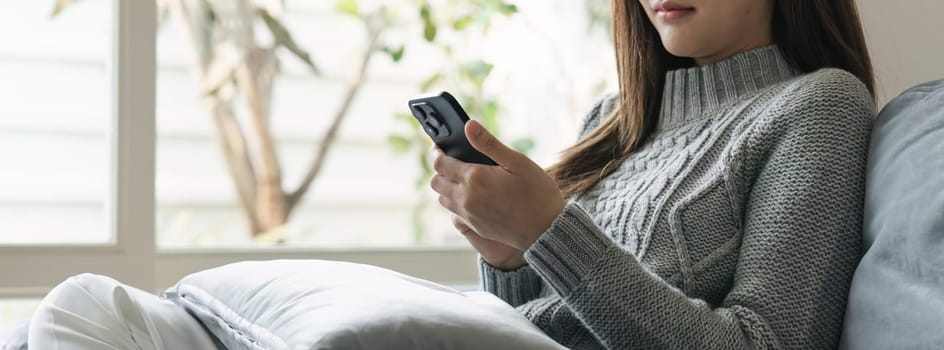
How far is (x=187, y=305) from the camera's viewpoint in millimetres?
1279

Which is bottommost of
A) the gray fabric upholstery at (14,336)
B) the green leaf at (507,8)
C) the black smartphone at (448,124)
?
the gray fabric upholstery at (14,336)

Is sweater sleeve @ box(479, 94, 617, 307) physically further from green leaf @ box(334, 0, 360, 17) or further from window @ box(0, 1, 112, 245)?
green leaf @ box(334, 0, 360, 17)

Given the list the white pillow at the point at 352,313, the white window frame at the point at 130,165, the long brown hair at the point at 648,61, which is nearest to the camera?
the white pillow at the point at 352,313

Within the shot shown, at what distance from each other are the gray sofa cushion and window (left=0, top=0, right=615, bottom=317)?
126cm

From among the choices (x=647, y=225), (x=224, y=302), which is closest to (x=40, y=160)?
(x=224, y=302)

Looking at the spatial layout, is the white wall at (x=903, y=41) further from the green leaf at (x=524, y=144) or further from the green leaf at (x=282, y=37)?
the green leaf at (x=282, y=37)

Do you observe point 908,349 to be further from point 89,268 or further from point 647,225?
point 89,268

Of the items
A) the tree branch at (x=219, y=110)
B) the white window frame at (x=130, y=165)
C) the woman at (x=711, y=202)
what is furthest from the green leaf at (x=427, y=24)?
the woman at (x=711, y=202)

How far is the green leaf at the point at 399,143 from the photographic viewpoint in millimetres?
2412

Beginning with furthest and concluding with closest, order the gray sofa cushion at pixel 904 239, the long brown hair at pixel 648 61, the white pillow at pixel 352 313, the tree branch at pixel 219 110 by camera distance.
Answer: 1. the tree branch at pixel 219 110
2. the long brown hair at pixel 648 61
3. the gray sofa cushion at pixel 904 239
4. the white pillow at pixel 352 313

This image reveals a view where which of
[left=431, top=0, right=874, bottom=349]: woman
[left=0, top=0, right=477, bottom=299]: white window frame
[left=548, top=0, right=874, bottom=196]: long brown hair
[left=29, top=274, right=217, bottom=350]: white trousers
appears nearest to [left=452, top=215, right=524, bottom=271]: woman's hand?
[left=431, top=0, right=874, bottom=349]: woman

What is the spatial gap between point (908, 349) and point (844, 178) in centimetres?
23

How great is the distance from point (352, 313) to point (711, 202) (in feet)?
1.60

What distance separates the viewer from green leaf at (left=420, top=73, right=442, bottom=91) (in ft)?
7.93
